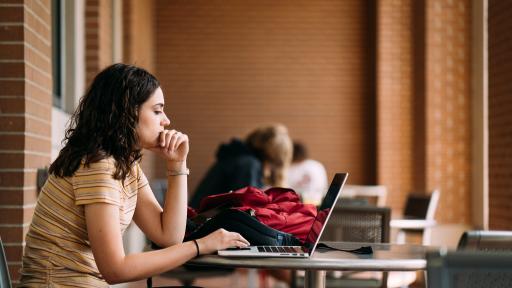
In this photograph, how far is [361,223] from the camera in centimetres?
343

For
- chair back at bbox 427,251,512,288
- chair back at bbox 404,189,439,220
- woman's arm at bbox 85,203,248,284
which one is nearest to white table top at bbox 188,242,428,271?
woman's arm at bbox 85,203,248,284

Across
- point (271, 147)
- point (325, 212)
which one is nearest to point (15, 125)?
point (325, 212)

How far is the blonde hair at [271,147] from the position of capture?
5000mm

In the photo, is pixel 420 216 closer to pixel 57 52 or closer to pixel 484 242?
pixel 57 52

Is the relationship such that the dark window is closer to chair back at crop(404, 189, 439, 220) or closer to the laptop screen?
chair back at crop(404, 189, 439, 220)

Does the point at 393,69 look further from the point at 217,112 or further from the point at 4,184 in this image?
the point at 4,184

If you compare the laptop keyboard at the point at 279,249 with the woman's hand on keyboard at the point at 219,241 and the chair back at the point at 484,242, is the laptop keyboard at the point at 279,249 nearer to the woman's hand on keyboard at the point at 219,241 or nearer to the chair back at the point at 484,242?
the woman's hand on keyboard at the point at 219,241

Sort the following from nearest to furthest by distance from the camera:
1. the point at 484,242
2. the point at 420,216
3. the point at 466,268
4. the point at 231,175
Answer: the point at 466,268
the point at 484,242
the point at 420,216
the point at 231,175

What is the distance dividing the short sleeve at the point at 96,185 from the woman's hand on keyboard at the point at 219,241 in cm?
25

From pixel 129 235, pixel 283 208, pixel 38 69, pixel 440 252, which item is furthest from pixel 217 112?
pixel 440 252

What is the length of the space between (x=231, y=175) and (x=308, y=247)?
2.71 metres

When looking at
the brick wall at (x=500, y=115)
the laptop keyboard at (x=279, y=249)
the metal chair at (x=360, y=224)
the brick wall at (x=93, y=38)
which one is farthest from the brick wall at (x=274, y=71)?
the laptop keyboard at (x=279, y=249)

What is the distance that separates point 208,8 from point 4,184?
6693mm

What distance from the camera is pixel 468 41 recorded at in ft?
24.5
